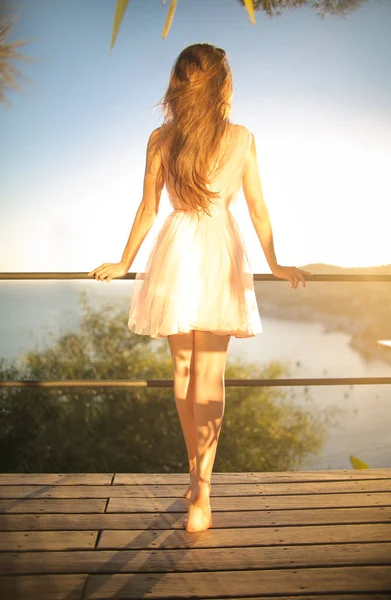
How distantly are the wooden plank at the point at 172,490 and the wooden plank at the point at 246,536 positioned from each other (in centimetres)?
32

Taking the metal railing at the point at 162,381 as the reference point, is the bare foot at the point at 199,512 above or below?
below

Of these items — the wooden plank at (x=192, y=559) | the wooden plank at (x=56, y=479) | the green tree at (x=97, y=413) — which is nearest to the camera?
the wooden plank at (x=192, y=559)

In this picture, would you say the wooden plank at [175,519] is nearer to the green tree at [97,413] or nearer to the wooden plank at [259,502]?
the wooden plank at [259,502]

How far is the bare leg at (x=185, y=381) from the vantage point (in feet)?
6.22

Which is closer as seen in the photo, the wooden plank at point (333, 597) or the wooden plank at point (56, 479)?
the wooden plank at point (333, 597)

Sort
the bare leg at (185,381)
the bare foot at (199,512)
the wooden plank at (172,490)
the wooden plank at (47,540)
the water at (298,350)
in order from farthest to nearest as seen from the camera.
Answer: the water at (298,350), the wooden plank at (172,490), the bare leg at (185,381), the bare foot at (199,512), the wooden plank at (47,540)

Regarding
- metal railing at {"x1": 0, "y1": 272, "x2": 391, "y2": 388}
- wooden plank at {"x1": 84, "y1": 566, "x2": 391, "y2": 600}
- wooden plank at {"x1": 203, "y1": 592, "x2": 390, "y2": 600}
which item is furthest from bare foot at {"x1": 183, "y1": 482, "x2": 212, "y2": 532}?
metal railing at {"x1": 0, "y1": 272, "x2": 391, "y2": 388}

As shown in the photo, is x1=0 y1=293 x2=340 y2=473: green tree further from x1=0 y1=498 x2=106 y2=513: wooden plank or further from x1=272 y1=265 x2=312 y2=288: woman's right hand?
x1=272 y1=265 x2=312 y2=288: woman's right hand

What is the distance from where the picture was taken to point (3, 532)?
1.80 m

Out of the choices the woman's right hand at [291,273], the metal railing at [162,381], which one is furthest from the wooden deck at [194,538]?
the woman's right hand at [291,273]

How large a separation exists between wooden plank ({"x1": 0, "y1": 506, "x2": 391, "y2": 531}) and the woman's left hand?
2.51 ft

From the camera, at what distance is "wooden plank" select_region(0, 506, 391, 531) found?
6.08 ft

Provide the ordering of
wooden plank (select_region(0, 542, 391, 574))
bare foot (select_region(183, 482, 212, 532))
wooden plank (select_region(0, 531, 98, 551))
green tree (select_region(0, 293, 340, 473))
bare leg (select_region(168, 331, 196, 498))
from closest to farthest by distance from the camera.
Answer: wooden plank (select_region(0, 542, 391, 574)) → wooden plank (select_region(0, 531, 98, 551)) → bare foot (select_region(183, 482, 212, 532)) → bare leg (select_region(168, 331, 196, 498)) → green tree (select_region(0, 293, 340, 473))

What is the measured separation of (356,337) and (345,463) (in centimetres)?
344
